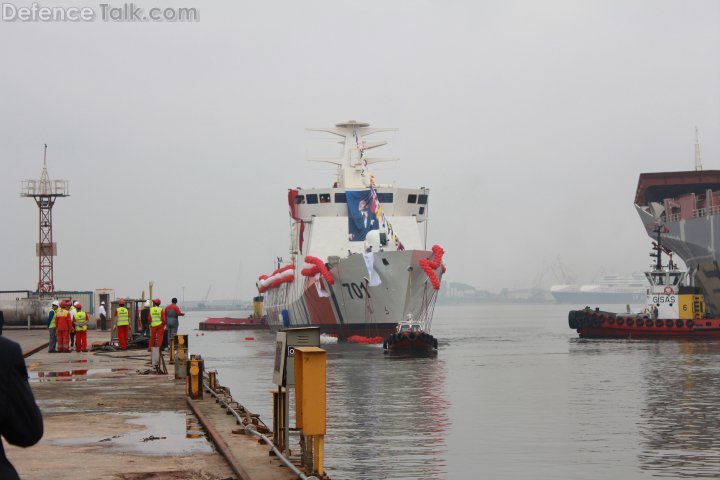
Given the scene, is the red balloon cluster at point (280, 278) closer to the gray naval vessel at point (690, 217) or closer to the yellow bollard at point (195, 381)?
the gray naval vessel at point (690, 217)

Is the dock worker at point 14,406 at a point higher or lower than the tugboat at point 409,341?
higher

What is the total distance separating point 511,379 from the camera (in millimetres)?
29641

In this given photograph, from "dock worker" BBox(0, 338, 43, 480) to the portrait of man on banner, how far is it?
4371 cm

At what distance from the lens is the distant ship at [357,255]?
42.9 meters

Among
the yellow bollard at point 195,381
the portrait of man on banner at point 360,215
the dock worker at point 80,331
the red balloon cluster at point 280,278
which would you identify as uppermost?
the portrait of man on banner at point 360,215

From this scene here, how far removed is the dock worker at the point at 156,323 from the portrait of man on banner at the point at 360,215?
21678mm

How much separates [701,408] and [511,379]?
29.9 ft

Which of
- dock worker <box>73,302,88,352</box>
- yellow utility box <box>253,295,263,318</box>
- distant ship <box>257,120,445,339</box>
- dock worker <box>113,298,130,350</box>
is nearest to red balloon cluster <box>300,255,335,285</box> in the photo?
distant ship <box>257,120,445,339</box>

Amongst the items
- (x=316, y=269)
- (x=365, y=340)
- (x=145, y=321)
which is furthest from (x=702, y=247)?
(x=145, y=321)

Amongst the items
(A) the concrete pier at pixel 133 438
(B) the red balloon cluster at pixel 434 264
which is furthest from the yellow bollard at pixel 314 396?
(B) the red balloon cluster at pixel 434 264

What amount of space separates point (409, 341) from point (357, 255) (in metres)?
5.12

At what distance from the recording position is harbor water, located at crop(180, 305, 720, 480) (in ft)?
46.1

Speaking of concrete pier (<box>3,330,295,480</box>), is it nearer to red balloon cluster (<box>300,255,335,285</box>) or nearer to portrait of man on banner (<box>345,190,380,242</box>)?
red balloon cluster (<box>300,255,335,285</box>)

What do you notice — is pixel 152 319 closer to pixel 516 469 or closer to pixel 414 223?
pixel 516 469
